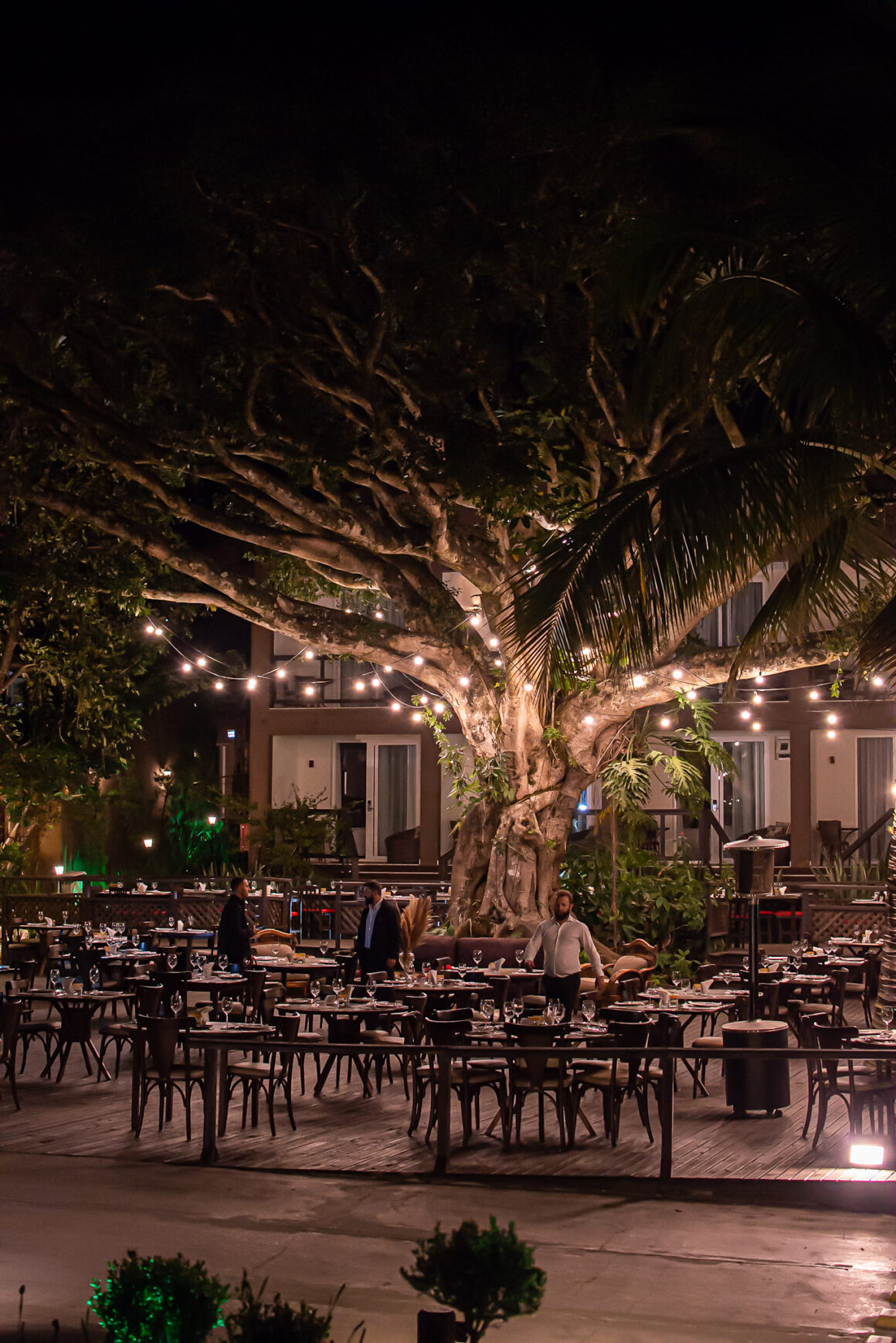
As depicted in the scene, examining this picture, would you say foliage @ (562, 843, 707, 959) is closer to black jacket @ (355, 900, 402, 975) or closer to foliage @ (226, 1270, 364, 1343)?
black jacket @ (355, 900, 402, 975)

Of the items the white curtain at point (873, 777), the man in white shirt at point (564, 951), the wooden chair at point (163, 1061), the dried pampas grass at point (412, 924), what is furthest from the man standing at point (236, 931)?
the white curtain at point (873, 777)

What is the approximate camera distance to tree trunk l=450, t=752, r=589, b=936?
18.5m

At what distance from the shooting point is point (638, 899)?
65.7 feet

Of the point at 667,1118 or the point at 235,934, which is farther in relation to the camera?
the point at 235,934

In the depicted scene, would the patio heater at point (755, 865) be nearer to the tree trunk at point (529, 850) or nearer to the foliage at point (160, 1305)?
the tree trunk at point (529, 850)

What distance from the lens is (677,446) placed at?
16984mm

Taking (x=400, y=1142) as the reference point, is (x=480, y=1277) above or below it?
above

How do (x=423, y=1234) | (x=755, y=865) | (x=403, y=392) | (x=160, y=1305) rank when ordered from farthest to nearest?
(x=403, y=392)
(x=755, y=865)
(x=423, y=1234)
(x=160, y=1305)

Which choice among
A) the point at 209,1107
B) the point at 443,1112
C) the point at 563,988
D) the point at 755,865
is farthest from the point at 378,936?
the point at 443,1112

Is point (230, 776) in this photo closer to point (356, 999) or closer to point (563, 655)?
point (356, 999)

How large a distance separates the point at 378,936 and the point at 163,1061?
4571 mm

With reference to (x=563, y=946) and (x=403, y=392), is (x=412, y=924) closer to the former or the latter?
(x=563, y=946)

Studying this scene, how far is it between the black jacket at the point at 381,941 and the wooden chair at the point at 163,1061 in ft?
13.2

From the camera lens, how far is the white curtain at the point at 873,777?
2884cm
